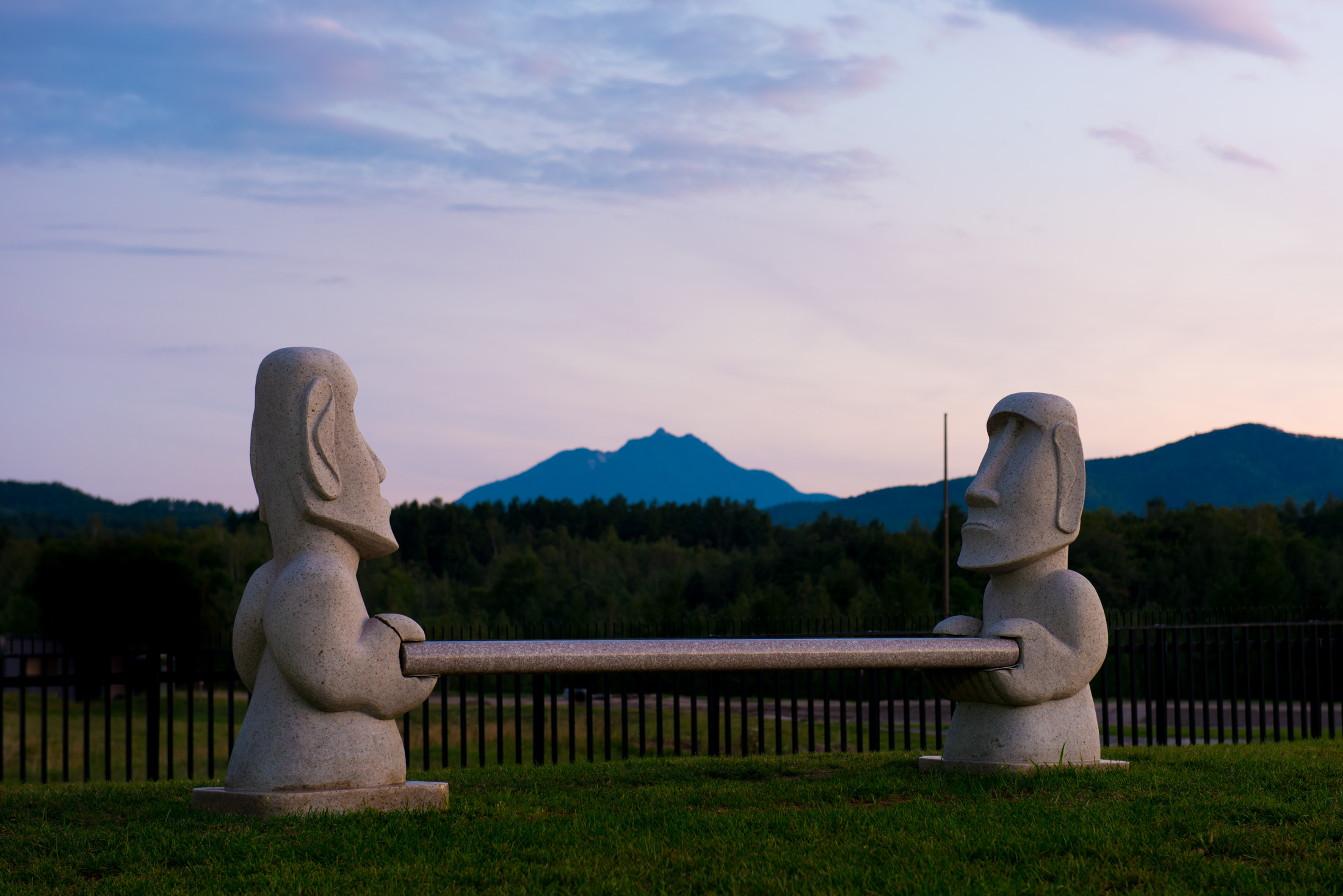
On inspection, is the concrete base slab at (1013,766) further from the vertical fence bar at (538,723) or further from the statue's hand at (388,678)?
the vertical fence bar at (538,723)

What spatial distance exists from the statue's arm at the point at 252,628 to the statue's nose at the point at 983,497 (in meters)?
4.30

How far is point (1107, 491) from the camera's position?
11300 cm

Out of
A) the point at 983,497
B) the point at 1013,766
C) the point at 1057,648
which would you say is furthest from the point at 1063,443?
the point at 1013,766

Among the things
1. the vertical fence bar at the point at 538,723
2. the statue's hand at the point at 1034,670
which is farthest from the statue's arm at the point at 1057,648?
the vertical fence bar at the point at 538,723

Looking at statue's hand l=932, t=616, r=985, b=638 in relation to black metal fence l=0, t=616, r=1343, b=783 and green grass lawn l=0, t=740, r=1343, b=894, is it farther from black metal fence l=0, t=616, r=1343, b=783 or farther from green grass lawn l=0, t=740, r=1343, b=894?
green grass lawn l=0, t=740, r=1343, b=894

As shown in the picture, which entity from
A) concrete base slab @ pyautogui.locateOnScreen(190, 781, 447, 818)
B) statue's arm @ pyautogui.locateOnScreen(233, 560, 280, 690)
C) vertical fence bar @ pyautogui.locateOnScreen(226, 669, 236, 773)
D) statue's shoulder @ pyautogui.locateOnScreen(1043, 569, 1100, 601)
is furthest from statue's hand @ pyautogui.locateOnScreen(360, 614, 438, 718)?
statue's shoulder @ pyautogui.locateOnScreen(1043, 569, 1100, 601)

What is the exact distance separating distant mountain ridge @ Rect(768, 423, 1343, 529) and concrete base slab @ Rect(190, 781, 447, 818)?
10481 cm

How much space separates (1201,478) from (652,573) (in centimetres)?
8226

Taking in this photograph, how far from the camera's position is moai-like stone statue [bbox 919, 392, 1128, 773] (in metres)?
6.98

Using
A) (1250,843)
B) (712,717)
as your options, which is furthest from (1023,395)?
(712,717)

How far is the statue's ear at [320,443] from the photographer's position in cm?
598

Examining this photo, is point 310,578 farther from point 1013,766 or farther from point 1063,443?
point 1063,443

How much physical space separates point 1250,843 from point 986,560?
8.08ft

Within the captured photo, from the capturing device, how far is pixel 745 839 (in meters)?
5.25
